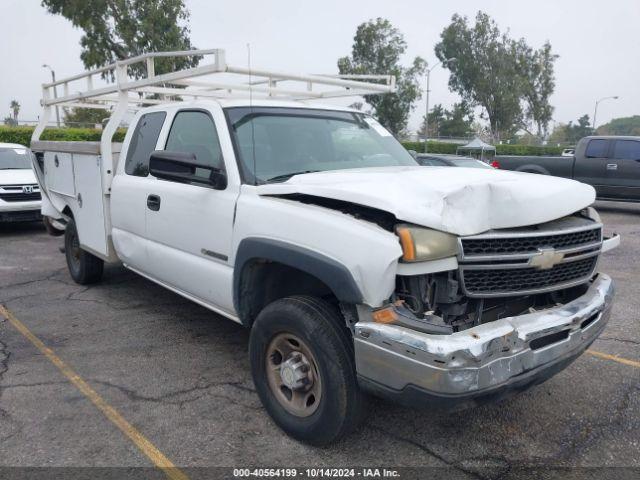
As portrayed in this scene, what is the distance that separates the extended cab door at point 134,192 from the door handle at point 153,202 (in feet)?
0.30

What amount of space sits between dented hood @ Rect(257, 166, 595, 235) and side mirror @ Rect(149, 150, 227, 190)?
537 mm

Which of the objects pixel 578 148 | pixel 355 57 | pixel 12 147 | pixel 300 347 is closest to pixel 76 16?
pixel 355 57

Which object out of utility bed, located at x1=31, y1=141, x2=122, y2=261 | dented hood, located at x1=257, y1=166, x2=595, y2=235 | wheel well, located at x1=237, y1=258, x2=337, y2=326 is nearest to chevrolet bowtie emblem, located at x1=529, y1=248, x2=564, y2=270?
dented hood, located at x1=257, y1=166, x2=595, y2=235

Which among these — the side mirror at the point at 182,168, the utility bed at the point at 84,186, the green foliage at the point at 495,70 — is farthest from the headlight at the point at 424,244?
the green foliage at the point at 495,70

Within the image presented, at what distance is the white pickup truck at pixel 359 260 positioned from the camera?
8.05 ft

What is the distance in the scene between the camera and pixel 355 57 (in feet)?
135

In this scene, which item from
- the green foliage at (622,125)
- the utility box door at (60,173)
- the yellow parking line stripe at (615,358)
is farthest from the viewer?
the green foliage at (622,125)

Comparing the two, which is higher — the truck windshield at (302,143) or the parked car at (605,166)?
the truck windshield at (302,143)

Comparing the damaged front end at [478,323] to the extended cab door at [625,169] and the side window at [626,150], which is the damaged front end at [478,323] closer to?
the extended cab door at [625,169]

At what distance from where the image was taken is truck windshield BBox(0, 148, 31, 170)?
10531mm

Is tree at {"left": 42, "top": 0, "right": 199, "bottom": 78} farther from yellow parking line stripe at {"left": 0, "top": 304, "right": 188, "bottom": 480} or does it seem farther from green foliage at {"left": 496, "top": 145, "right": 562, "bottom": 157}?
yellow parking line stripe at {"left": 0, "top": 304, "right": 188, "bottom": 480}

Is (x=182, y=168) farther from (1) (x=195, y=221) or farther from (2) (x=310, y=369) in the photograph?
(2) (x=310, y=369)

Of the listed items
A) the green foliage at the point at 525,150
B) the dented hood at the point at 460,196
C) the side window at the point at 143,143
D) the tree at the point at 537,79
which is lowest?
the green foliage at the point at 525,150

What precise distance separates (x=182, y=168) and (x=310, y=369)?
142 cm
